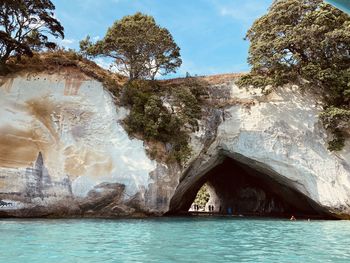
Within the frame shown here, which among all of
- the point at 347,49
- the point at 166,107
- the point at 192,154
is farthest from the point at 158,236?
the point at 347,49

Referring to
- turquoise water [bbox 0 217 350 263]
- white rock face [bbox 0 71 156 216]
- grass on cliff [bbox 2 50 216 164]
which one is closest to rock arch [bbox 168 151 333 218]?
grass on cliff [bbox 2 50 216 164]

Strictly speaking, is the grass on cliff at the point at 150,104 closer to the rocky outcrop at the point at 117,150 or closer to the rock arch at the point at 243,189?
the rocky outcrop at the point at 117,150

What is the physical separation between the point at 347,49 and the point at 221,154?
381 inches

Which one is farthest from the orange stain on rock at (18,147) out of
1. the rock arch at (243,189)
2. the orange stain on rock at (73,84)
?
the rock arch at (243,189)

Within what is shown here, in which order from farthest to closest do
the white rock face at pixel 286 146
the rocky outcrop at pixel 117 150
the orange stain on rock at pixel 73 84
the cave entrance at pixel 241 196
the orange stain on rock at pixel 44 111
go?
the cave entrance at pixel 241 196 → the orange stain on rock at pixel 73 84 → the white rock face at pixel 286 146 → the orange stain on rock at pixel 44 111 → the rocky outcrop at pixel 117 150

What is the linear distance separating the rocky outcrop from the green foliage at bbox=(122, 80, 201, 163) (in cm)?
61

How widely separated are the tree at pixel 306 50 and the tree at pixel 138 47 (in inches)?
195

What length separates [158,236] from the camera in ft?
38.2

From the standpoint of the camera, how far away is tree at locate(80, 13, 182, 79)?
23.0 metres

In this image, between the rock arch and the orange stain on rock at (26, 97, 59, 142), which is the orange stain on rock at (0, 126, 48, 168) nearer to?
the orange stain on rock at (26, 97, 59, 142)

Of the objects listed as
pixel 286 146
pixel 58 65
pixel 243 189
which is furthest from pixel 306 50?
pixel 243 189

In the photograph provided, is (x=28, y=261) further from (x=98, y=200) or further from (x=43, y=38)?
(x=43, y=38)

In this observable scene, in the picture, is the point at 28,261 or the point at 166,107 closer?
the point at 28,261

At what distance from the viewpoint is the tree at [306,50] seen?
2211 centimetres
